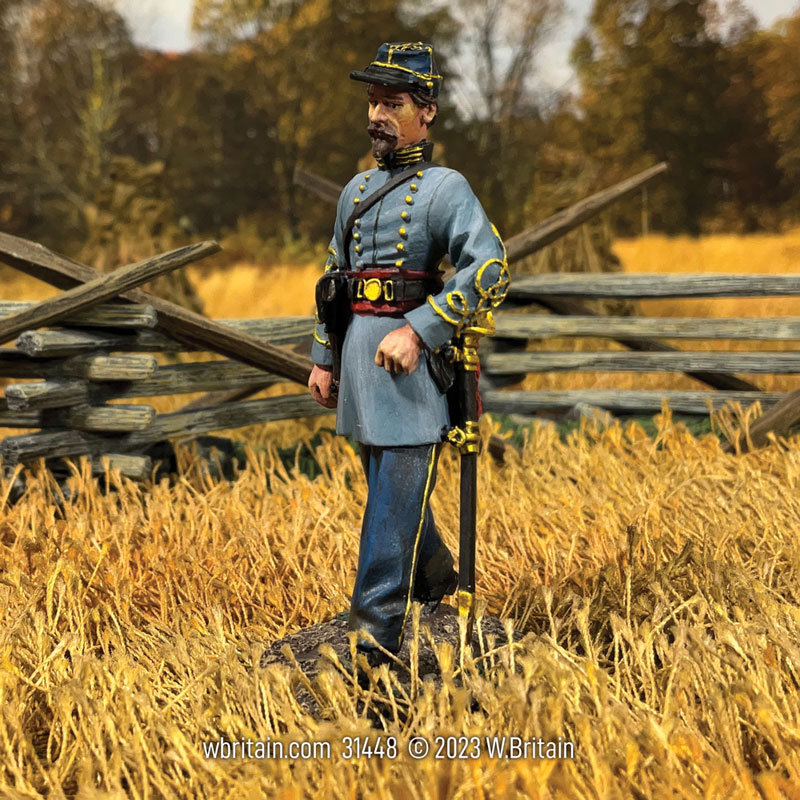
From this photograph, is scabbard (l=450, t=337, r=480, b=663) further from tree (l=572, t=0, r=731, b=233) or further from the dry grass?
tree (l=572, t=0, r=731, b=233)

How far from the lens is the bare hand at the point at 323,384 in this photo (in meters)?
2.83

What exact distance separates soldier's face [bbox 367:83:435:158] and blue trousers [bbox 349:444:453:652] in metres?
0.77

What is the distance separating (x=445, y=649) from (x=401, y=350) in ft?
2.28

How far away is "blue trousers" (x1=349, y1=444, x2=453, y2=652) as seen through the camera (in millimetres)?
2561

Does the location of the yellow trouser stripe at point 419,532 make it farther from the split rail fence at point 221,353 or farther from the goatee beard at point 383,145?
the split rail fence at point 221,353

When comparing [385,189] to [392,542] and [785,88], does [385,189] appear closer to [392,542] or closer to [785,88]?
[392,542]

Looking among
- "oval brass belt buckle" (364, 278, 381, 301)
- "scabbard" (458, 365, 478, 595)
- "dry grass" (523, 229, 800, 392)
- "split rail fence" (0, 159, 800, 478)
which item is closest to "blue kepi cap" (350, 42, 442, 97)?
"oval brass belt buckle" (364, 278, 381, 301)

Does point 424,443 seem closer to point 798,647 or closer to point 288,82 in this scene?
point 798,647

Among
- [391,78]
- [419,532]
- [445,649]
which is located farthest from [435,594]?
[391,78]

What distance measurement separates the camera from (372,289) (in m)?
2.56

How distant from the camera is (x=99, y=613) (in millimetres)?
3283

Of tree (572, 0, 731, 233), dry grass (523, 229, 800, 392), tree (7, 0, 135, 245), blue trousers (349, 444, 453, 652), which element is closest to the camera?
blue trousers (349, 444, 453, 652)

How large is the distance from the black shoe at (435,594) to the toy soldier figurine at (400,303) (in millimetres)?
235

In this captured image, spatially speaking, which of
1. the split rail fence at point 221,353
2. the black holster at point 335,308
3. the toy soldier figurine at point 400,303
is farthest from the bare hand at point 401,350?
the split rail fence at point 221,353
